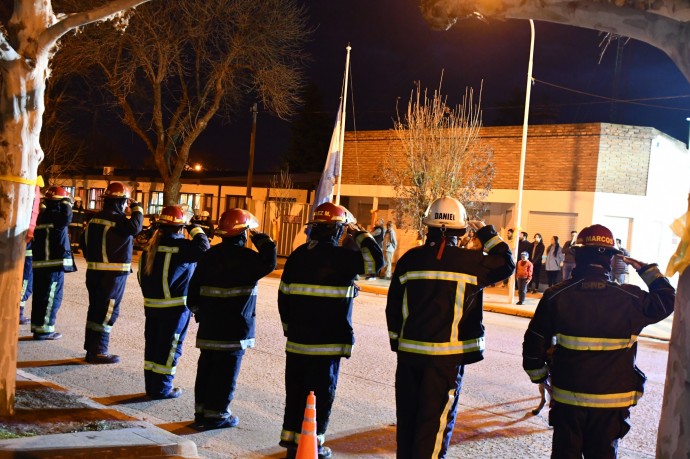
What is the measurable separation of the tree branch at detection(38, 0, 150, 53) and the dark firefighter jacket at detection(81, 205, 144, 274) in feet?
9.66

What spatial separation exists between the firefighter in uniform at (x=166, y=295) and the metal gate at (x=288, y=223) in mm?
23551

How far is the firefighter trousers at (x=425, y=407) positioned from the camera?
498 centimetres

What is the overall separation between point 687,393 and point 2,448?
4.19 m

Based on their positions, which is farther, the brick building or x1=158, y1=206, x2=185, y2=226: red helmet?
the brick building

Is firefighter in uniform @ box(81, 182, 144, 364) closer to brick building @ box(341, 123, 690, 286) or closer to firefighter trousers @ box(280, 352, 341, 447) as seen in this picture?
firefighter trousers @ box(280, 352, 341, 447)

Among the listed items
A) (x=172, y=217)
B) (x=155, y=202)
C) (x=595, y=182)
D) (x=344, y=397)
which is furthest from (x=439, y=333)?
(x=155, y=202)

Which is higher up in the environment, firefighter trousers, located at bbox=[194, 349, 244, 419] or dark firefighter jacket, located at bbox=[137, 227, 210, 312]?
dark firefighter jacket, located at bbox=[137, 227, 210, 312]

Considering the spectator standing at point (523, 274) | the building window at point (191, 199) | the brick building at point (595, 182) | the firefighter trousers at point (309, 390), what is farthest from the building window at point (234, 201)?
the firefighter trousers at point (309, 390)

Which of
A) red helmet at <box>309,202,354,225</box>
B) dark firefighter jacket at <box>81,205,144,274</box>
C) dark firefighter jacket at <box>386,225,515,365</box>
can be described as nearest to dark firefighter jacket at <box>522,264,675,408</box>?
dark firefighter jacket at <box>386,225,515,365</box>

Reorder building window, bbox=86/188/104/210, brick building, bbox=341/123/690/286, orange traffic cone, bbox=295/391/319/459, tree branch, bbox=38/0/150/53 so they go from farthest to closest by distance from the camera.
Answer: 1. building window, bbox=86/188/104/210
2. brick building, bbox=341/123/690/286
3. tree branch, bbox=38/0/150/53
4. orange traffic cone, bbox=295/391/319/459

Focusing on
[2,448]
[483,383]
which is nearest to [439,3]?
[2,448]

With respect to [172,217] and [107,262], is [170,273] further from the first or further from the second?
[107,262]

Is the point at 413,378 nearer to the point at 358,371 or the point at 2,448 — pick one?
the point at 2,448

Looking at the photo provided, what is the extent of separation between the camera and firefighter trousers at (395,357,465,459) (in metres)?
4.98
